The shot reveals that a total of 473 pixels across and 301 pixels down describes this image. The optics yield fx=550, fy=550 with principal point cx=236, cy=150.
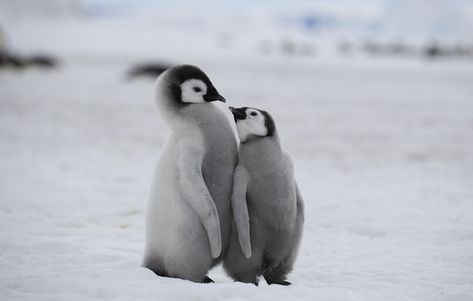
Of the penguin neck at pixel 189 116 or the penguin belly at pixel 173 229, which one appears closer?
the penguin belly at pixel 173 229

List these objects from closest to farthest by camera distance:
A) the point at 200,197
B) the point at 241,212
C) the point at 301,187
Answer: the point at 200,197
the point at 241,212
the point at 301,187

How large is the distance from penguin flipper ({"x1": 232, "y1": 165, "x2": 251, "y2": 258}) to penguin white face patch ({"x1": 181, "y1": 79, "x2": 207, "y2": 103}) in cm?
50

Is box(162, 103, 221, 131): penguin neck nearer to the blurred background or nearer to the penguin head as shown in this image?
the penguin head

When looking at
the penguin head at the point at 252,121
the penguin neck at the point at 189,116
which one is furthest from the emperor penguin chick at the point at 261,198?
the penguin neck at the point at 189,116

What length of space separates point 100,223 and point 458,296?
278 cm

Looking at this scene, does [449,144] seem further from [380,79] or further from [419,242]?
[380,79]

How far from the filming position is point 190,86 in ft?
10.2

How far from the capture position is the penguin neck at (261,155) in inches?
124

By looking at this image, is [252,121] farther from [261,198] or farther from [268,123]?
[261,198]

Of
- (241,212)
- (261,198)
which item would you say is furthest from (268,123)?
(241,212)

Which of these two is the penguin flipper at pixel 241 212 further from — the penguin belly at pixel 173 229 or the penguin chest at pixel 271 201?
the penguin belly at pixel 173 229

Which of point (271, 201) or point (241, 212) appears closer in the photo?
point (241, 212)

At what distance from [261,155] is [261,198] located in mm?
246

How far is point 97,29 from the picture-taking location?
2633 inches
